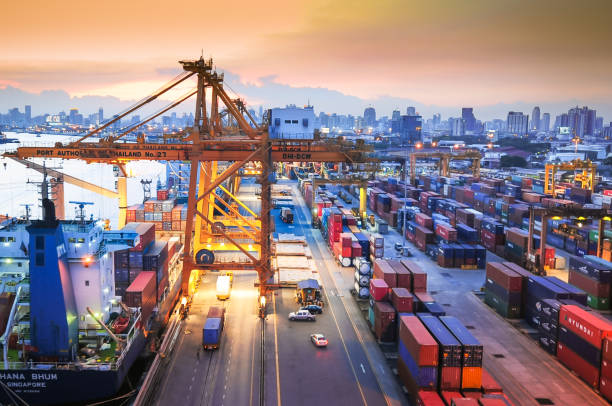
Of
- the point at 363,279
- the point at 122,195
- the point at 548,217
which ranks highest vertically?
the point at 122,195

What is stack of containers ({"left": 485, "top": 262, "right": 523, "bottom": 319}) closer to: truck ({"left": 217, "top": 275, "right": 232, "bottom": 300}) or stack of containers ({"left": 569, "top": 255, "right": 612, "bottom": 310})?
stack of containers ({"left": 569, "top": 255, "right": 612, "bottom": 310})

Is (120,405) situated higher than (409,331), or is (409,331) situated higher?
(409,331)

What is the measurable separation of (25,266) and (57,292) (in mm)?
5144

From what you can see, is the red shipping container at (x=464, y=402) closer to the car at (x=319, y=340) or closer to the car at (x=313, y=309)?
the car at (x=319, y=340)

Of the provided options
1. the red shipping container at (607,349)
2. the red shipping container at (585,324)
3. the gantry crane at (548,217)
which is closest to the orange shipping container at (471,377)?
the red shipping container at (607,349)

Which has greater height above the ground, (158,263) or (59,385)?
(158,263)

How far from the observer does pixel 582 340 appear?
64.4 ft

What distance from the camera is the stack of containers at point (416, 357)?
54.3 ft

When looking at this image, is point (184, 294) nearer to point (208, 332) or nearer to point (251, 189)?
point (208, 332)

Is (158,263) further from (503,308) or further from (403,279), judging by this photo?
(503,308)

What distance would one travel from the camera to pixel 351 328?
81.1ft

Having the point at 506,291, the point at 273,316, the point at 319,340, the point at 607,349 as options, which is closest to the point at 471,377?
the point at 607,349

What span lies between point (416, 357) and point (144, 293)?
44.8 ft

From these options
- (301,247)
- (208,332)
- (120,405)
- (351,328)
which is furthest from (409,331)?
(301,247)
